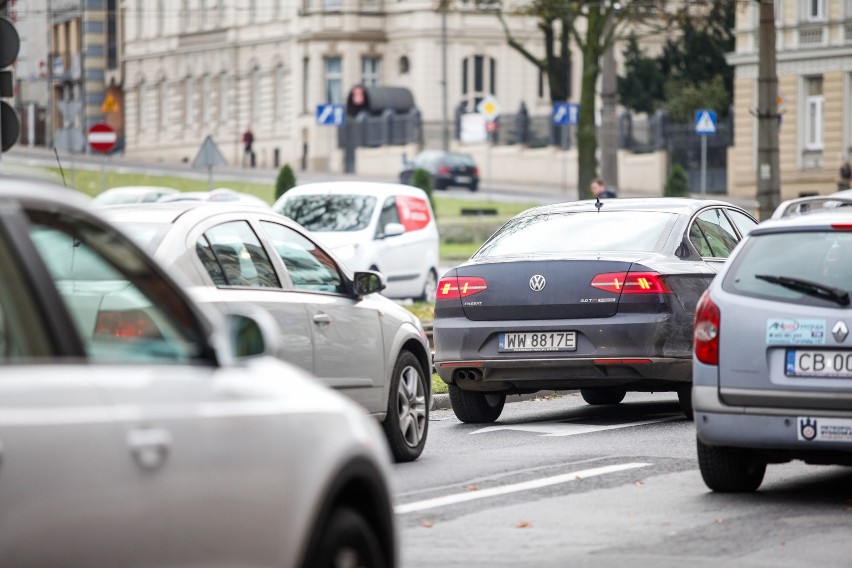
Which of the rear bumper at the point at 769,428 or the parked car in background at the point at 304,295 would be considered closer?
the rear bumper at the point at 769,428

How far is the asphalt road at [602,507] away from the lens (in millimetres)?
7617

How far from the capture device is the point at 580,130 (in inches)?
1704

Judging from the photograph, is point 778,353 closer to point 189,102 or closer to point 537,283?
point 537,283

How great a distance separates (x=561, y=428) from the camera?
12555mm

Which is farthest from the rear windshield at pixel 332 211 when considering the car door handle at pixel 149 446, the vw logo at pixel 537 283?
the car door handle at pixel 149 446

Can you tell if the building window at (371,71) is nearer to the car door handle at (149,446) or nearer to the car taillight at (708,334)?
the car taillight at (708,334)

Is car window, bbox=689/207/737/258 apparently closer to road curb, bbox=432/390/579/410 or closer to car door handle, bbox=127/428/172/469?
road curb, bbox=432/390/579/410

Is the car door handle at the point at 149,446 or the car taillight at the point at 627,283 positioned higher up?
the car door handle at the point at 149,446

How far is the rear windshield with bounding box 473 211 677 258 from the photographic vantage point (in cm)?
1266

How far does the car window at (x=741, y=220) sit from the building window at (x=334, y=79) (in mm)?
77164

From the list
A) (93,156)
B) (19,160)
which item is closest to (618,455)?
(19,160)

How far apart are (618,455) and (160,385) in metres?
6.81

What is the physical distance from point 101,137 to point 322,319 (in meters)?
29.9

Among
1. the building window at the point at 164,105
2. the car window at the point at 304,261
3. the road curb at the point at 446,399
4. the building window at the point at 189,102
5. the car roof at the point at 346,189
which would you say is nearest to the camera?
the car window at the point at 304,261
